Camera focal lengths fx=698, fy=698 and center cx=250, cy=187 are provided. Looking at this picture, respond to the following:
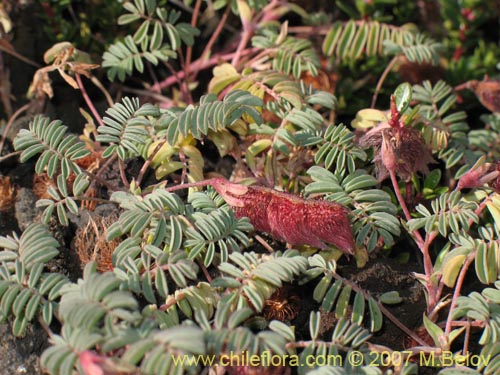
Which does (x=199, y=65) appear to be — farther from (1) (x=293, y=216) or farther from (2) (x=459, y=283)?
(2) (x=459, y=283)

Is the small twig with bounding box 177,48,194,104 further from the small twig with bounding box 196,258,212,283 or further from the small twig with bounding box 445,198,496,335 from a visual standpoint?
the small twig with bounding box 445,198,496,335

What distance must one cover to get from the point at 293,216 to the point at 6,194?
2.89ft

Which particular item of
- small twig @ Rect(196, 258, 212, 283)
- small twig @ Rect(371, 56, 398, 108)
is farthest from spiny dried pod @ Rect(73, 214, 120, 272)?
small twig @ Rect(371, 56, 398, 108)

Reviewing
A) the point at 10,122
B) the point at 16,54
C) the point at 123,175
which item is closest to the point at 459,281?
the point at 123,175

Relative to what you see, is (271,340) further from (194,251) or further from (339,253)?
(339,253)

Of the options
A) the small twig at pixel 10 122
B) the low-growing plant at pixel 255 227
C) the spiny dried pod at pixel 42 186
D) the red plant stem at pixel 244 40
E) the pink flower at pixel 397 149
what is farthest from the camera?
the red plant stem at pixel 244 40

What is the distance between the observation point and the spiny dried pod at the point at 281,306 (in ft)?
5.88

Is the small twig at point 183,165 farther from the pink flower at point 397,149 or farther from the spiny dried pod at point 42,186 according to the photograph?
the pink flower at point 397,149

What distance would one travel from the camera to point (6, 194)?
2.05 m

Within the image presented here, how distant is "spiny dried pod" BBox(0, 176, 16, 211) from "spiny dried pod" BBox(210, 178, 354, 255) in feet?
2.24

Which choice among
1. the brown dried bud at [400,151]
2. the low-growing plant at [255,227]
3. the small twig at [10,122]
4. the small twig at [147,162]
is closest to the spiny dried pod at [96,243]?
the low-growing plant at [255,227]

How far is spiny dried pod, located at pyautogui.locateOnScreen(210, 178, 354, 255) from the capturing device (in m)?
1.73

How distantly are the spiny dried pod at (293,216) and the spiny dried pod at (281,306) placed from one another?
0.15 meters

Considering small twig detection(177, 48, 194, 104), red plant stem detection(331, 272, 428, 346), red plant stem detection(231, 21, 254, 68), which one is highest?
red plant stem detection(231, 21, 254, 68)
